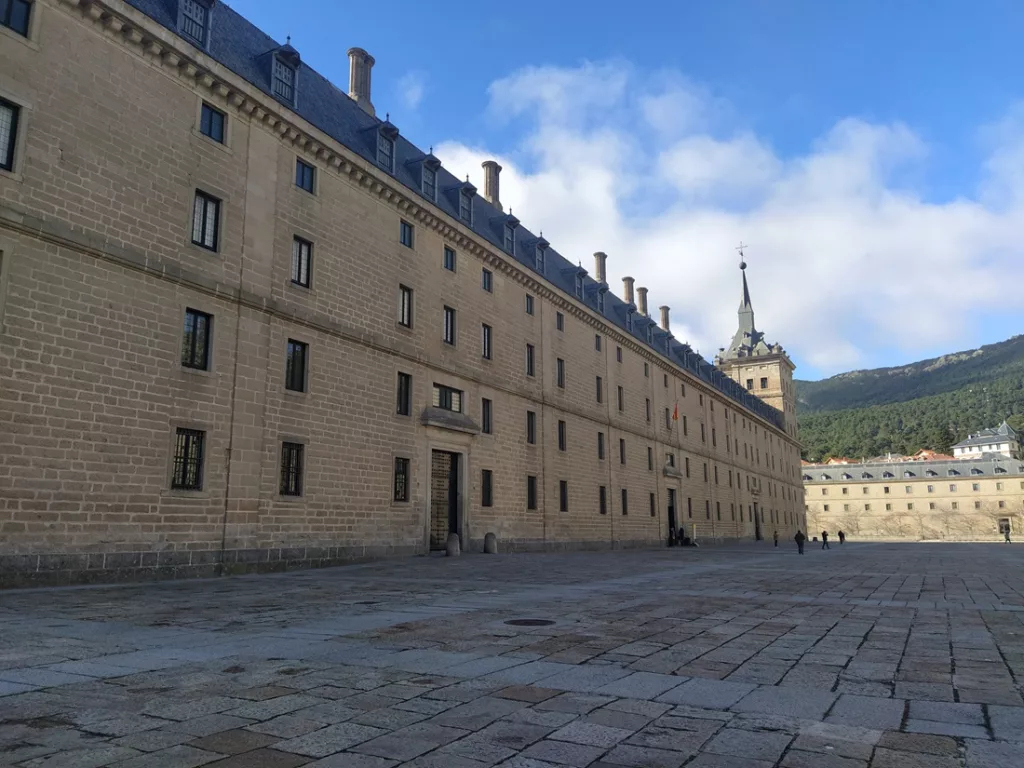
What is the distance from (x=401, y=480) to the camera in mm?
24344

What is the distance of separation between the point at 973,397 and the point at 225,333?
208 m

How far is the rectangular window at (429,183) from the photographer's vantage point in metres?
28.1

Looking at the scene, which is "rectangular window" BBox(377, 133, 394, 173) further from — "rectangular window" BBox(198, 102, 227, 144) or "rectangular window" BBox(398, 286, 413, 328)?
"rectangular window" BBox(198, 102, 227, 144)

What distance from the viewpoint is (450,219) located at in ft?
91.5

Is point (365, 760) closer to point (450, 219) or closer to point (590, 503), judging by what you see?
point (450, 219)

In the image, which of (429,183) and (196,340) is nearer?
(196,340)

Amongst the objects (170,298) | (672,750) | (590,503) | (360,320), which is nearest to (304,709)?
(672,750)

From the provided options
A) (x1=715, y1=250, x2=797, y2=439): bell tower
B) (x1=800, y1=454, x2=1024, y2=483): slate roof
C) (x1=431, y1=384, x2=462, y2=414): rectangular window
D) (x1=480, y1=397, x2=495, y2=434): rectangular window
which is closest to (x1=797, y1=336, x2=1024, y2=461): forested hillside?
(x1=800, y1=454, x2=1024, y2=483): slate roof

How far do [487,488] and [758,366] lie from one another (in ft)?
213

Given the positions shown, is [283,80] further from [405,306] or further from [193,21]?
[405,306]

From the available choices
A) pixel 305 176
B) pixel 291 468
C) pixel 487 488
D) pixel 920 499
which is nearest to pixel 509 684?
pixel 291 468

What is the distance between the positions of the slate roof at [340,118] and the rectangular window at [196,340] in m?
7.00

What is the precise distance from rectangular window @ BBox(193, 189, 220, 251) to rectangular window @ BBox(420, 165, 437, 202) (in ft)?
34.0

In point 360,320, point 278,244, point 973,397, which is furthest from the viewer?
point 973,397
